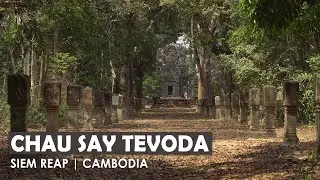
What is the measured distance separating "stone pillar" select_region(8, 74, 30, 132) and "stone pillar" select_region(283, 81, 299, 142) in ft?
22.0

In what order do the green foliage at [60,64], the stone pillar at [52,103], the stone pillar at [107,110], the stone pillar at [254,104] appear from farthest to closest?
1. the stone pillar at [107,110]
2. the green foliage at [60,64]
3. the stone pillar at [254,104]
4. the stone pillar at [52,103]

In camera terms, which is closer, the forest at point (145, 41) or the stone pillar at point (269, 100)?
the forest at point (145, 41)

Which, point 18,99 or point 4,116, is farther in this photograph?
point 4,116

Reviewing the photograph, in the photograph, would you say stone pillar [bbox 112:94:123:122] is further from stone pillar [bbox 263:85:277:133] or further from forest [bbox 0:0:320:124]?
stone pillar [bbox 263:85:277:133]

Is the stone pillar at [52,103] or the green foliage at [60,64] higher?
the green foliage at [60,64]

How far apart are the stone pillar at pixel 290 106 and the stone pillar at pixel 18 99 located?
6717 mm

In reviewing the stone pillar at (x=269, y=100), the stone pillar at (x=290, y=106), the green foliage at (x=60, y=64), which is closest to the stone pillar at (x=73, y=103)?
the stone pillar at (x=269, y=100)

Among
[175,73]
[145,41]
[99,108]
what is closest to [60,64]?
[99,108]

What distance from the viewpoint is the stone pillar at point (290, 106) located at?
536 inches

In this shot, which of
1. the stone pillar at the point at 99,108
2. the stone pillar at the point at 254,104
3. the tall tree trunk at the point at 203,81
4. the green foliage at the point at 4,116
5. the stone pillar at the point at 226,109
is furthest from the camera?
the tall tree trunk at the point at 203,81

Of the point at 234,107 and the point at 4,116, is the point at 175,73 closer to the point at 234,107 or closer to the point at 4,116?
the point at 234,107

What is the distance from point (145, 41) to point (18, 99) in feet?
99.7

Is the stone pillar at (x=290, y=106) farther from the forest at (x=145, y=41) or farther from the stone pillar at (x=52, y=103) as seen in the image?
the stone pillar at (x=52, y=103)

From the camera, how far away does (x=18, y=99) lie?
10.2 meters
